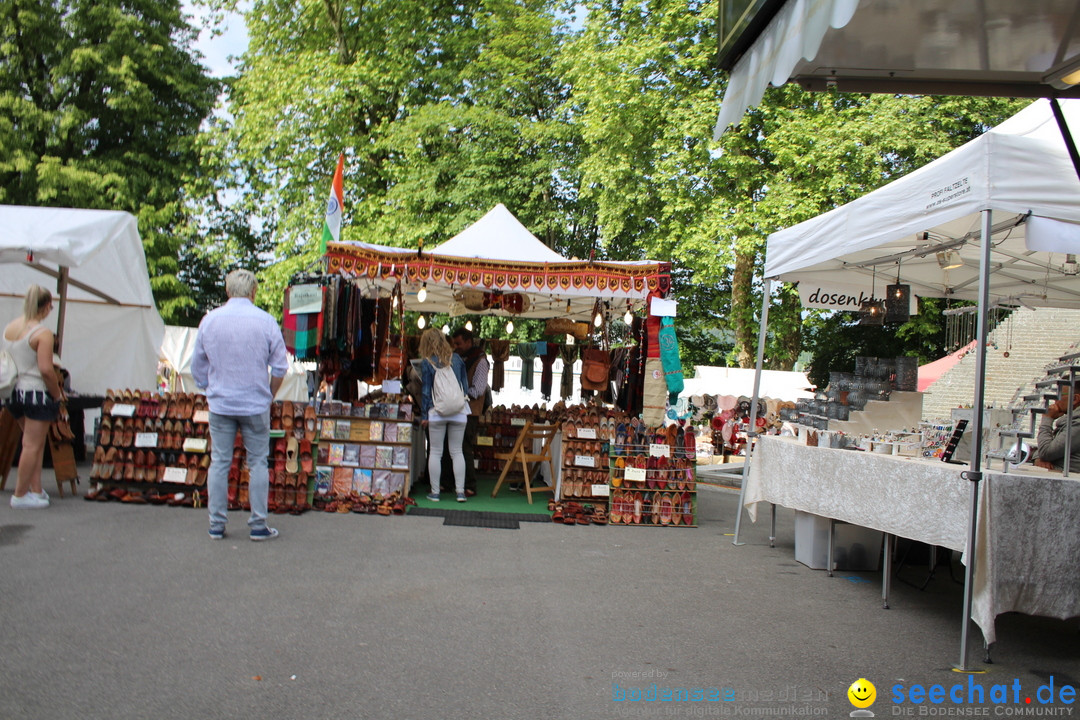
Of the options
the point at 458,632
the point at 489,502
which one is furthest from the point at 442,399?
the point at 458,632

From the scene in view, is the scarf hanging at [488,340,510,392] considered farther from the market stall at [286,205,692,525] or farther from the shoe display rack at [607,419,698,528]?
the shoe display rack at [607,419,698,528]

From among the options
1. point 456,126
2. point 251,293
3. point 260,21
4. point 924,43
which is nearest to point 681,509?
point 251,293

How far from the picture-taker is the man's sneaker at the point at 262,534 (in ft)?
20.2

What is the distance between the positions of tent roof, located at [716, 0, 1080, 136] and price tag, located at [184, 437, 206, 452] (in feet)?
19.6

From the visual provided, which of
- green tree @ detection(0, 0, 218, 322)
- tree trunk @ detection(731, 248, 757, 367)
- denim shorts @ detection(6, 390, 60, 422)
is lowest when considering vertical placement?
denim shorts @ detection(6, 390, 60, 422)

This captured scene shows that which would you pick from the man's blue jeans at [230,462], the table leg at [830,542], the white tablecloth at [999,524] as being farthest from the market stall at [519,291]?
the white tablecloth at [999,524]

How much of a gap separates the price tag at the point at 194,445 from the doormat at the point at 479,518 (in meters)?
2.06

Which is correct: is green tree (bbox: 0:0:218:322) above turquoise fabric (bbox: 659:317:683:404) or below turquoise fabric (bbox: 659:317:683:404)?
above

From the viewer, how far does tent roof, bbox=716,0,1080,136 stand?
306cm

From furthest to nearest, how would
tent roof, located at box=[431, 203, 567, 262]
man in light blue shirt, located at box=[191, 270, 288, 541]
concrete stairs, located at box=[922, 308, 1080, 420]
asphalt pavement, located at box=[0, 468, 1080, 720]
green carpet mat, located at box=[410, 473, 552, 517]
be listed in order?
concrete stairs, located at box=[922, 308, 1080, 420]
tent roof, located at box=[431, 203, 567, 262]
green carpet mat, located at box=[410, 473, 552, 517]
man in light blue shirt, located at box=[191, 270, 288, 541]
asphalt pavement, located at box=[0, 468, 1080, 720]

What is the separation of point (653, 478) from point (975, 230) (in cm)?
369

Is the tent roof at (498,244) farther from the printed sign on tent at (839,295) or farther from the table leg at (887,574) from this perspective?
the table leg at (887,574)

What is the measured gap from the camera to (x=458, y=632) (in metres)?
4.25

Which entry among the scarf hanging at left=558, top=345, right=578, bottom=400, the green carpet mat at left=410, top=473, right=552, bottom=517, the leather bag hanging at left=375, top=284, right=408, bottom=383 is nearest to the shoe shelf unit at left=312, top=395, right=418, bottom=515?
the green carpet mat at left=410, top=473, right=552, bottom=517
